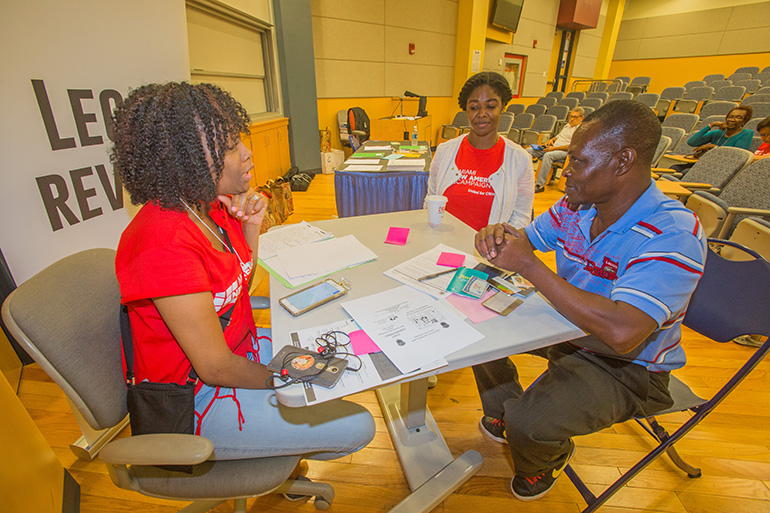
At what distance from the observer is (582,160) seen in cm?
101

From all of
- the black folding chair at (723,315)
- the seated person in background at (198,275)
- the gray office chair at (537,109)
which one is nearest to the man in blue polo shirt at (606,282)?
the black folding chair at (723,315)

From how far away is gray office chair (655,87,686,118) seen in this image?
326 inches

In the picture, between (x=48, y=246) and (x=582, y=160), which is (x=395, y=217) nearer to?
(x=582, y=160)

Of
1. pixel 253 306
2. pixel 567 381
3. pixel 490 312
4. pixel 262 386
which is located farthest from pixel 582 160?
pixel 253 306

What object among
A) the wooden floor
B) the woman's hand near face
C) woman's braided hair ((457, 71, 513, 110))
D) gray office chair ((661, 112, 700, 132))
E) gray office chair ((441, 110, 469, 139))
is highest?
woman's braided hair ((457, 71, 513, 110))

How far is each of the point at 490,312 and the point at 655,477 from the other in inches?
47.7

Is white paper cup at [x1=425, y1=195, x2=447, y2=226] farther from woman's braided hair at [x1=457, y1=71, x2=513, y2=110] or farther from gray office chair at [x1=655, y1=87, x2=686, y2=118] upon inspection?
gray office chair at [x1=655, y1=87, x2=686, y2=118]

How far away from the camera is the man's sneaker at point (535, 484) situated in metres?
1.27

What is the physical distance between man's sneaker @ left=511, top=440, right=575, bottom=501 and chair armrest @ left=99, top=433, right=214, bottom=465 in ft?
3.85

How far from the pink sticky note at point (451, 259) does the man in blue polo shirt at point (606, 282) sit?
140mm

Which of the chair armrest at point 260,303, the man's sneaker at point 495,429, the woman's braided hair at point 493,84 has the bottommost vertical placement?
the man's sneaker at point 495,429

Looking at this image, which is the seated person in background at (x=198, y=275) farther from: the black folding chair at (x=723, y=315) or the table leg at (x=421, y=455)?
the black folding chair at (x=723, y=315)

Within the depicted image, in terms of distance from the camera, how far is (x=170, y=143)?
84 cm

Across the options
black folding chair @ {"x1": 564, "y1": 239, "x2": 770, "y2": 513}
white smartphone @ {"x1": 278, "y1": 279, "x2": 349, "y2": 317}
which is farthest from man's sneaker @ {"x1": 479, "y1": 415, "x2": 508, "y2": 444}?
white smartphone @ {"x1": 278, "y1": 279, "x2": 349, "y2": 317}
